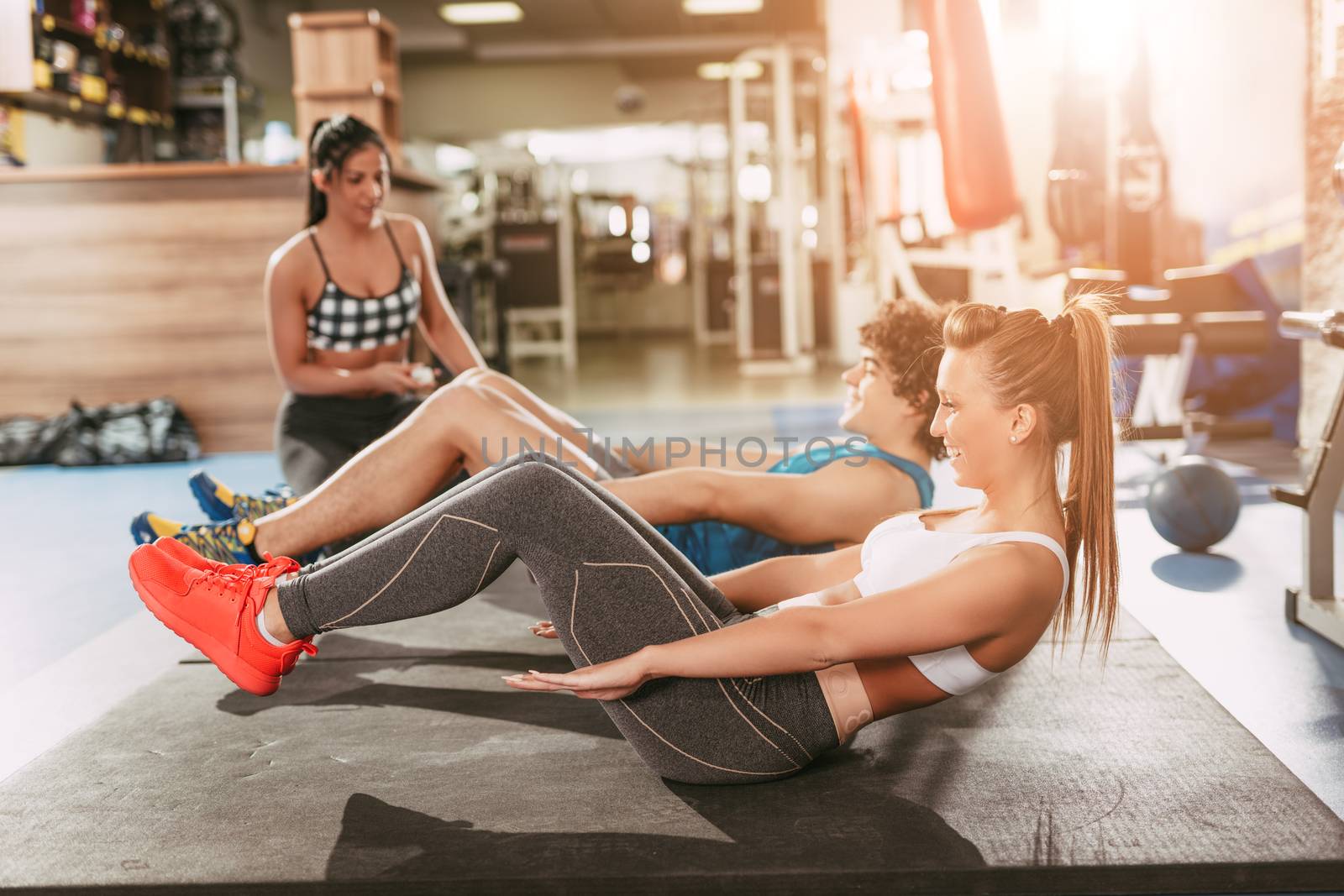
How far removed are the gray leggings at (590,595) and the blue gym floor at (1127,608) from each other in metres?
0.77

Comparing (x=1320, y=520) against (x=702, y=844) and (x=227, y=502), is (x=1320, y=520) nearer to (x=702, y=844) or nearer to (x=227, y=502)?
(x=702, y=844)

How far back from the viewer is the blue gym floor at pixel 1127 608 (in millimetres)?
2084

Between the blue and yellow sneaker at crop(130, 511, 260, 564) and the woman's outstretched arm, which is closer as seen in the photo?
the woman's outstretched arm

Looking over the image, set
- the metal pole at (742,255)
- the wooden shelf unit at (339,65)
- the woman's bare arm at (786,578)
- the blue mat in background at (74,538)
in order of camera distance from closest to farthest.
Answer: the woman's bare arm at (786,578)
the blue mat in background at (74,538)
the wooden shelf unit at (339,65)
the metal pole at (742,255)

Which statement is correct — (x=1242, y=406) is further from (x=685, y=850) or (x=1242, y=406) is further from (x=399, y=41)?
(x=399, y=41)

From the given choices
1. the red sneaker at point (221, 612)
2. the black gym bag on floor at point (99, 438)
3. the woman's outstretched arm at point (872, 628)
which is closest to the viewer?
the woman's outstretched arm at point (872, 628)

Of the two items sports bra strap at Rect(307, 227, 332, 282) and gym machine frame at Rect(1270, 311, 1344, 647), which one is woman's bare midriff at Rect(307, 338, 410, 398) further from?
gym machine frame at Rect(1270, 311, 1344, 647)

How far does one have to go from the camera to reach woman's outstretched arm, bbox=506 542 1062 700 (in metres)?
1.41

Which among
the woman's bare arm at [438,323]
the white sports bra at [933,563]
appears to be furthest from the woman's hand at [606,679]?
the woman's bare arm at [438,323]

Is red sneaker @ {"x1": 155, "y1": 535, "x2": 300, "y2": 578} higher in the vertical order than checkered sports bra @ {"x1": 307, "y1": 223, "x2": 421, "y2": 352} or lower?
lower

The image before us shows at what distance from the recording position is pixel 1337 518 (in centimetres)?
359

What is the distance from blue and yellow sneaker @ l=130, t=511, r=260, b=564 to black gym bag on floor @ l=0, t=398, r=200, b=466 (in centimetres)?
325

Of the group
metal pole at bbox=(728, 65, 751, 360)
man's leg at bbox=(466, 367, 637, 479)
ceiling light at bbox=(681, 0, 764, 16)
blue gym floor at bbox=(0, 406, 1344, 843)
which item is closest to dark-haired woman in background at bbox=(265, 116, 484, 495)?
man's leg at bbox=(466, 367, 637, 479)

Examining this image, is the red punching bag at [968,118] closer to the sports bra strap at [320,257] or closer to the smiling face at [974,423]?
the sports bra strap at [320,257]
